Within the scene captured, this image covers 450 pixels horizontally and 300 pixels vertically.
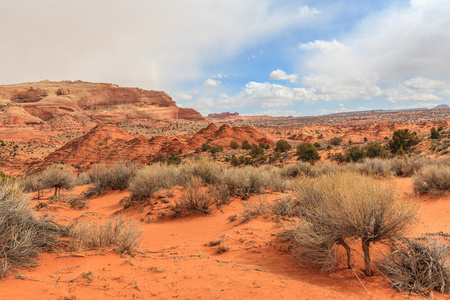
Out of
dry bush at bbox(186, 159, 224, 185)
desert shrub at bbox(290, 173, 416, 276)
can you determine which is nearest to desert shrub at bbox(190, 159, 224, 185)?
dry bush at bbox(186, 159, 224, 185)

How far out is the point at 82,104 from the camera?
3339 inches

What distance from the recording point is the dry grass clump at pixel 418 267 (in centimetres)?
301

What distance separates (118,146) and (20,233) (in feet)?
116

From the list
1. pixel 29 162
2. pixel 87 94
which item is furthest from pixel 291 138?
pixel 87 94

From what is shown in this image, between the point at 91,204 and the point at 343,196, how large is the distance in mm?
10831

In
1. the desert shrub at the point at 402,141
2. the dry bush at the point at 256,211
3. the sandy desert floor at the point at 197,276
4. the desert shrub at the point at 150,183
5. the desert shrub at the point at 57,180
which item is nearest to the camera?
the sandy desert floor at the point at 197,276

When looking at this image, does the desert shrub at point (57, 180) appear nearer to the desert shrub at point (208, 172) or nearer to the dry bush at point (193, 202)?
the desert shrub at point (208, 172)

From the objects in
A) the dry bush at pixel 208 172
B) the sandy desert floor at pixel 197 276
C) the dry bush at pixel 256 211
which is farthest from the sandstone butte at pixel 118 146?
the sandy desert floor at pixel 197 276

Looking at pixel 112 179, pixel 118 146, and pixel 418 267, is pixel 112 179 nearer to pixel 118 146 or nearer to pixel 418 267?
pixel 418 267

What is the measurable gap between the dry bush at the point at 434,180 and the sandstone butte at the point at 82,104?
80.6 m

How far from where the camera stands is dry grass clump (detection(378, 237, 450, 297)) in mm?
3012

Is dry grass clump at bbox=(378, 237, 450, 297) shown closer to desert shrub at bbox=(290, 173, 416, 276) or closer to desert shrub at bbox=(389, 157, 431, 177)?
desert shrub at bbox=(290, 173, 416, 276)

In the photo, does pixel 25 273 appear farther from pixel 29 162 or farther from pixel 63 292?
pixel 29 162

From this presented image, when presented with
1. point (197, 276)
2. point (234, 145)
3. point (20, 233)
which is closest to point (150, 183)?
point (20, 233)
